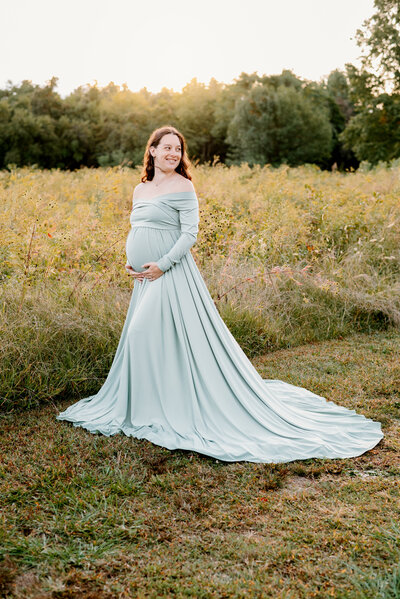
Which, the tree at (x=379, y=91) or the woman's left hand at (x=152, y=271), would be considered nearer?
the woman's left hand at (x=152, y=271)

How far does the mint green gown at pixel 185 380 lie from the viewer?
3508mm

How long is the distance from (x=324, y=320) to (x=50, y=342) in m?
3.42

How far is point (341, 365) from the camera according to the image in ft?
17.3

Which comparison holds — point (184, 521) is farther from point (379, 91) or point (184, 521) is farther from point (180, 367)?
point (379, 91)

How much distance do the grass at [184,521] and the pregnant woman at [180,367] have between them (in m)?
0.19

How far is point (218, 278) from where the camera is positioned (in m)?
6.16

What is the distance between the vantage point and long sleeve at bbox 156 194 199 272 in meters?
3.64

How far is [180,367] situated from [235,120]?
2796 cm

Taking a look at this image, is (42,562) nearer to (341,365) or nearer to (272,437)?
(272,437)

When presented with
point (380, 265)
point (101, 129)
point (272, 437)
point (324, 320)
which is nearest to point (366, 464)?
point (272, 437)

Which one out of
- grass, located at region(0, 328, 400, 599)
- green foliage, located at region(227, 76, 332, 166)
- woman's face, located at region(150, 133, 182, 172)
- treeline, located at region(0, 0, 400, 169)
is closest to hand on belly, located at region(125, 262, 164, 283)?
woman's face, located at region(150, 133, 182, 172)

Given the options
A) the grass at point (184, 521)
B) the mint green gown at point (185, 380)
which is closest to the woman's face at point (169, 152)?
the mint green gown at point (185, 380)

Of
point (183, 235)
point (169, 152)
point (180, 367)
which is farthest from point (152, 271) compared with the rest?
point (169, 152)

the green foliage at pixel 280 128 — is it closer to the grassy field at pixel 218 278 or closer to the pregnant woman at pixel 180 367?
the grassy field at pixel 218 278
